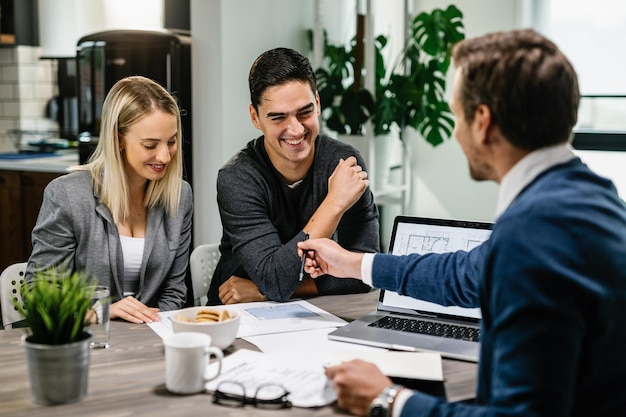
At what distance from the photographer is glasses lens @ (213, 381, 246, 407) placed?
1301mm

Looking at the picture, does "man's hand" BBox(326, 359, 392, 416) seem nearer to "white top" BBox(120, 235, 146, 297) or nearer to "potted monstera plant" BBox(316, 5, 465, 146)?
"white top" BBox(120, 235, 146, 297)

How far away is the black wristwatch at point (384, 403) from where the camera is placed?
1183 mm

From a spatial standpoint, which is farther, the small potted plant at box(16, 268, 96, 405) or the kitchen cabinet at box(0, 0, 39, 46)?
the kitchen cabinet at box(0, 0, 39, 46)

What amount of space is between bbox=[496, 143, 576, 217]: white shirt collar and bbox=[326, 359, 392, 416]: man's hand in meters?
0.37

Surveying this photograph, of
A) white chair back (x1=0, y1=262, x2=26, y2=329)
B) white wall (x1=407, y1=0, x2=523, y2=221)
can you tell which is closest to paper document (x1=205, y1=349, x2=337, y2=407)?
white chair back (x1=0, y1=262, x2=26, y2=329)

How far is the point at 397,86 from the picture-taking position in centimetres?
438

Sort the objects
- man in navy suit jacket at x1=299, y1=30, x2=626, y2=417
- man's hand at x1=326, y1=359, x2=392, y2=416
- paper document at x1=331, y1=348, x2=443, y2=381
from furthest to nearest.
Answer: paper document at x1=331, y1=348, x2=443, y2=381 → man's hand at x1=326, y1=359, x2=392, y2=416 → man in navy suit jacket at x1=299, y1=30, x2=626, y2=417

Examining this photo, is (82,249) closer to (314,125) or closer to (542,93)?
(314,125)

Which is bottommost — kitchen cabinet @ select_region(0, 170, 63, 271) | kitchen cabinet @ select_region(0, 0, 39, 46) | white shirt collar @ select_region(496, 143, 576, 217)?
kitchen cabinet @ select_region(0, 170, 63, 271)

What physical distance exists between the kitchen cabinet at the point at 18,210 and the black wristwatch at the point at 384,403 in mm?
3681

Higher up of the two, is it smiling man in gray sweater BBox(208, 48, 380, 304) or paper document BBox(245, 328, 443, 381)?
smiling man in gray sweater BBox(208, 48, 380, 304)

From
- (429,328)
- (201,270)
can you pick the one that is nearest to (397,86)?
(201,270)

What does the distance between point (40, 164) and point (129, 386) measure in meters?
3.38

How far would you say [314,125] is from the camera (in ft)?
7.27
